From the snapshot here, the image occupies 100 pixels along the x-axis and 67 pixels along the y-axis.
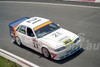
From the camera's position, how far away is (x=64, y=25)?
47.4ft

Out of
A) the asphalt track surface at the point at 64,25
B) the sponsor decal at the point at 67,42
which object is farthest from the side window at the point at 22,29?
the sponsor decal at the point at 67,42

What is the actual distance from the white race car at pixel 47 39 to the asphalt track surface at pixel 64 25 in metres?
0.39

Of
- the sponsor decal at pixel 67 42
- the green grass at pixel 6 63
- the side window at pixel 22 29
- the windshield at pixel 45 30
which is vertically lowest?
the green grass at pixel 6 63

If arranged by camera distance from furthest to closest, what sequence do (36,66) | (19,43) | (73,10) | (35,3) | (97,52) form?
(35,3)
(73,10)
(19,43)
(97,52)
(36,66)

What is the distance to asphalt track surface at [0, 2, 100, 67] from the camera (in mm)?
9219

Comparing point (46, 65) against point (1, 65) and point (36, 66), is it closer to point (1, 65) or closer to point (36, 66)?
point (36, 66)

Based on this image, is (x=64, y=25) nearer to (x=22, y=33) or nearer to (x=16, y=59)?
(x=22, y=33)

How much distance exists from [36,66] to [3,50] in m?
3.39

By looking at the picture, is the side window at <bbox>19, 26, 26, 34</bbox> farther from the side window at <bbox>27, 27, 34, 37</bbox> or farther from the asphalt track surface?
the asphalt track surface

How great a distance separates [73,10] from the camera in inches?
692

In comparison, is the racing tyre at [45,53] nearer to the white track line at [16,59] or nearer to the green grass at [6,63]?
the white track line at [16,59]

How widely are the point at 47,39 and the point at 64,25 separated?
5090 millimetres

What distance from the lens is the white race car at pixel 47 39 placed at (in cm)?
909

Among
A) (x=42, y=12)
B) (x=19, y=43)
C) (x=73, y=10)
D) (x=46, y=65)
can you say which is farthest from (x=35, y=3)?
(x=46, y=65)
